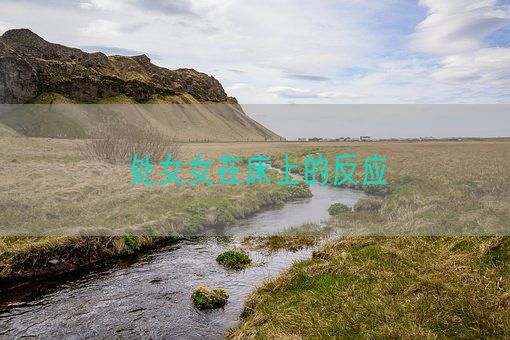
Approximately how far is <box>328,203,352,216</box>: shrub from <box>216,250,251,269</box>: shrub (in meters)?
12.1

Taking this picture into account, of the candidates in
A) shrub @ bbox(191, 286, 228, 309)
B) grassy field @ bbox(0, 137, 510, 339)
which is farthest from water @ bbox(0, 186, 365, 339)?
grassy field @ bbox(0, 137, 510, 339)

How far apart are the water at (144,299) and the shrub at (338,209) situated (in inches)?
383

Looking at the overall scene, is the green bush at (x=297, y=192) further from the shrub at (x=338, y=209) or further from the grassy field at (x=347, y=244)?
the shrub at (x=338, y=209)

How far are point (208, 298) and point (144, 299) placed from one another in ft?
8.24

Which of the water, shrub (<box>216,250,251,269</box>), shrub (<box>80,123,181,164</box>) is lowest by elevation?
the water

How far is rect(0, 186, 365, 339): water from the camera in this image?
11.4 m

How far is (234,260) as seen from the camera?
1755cm

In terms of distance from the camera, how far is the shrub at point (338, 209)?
28205mm

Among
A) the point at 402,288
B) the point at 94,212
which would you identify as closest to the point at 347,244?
the point at 402,288

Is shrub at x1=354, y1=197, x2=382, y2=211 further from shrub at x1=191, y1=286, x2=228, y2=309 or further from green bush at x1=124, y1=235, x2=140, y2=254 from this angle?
shrub at x1=191, y1=286, x2=228, y2=309

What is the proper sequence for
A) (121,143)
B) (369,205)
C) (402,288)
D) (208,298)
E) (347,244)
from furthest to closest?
(121,143) → (369,205) → (347,244) → (208,298) → (402,288)

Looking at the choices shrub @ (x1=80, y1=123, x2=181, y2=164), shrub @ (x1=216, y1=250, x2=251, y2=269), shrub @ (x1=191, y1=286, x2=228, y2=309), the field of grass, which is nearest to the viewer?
the field of grass

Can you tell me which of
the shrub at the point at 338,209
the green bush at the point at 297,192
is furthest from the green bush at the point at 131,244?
the green bush at the point at 297,192

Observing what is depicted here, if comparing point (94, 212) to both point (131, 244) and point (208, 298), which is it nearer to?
point (131, 244)
